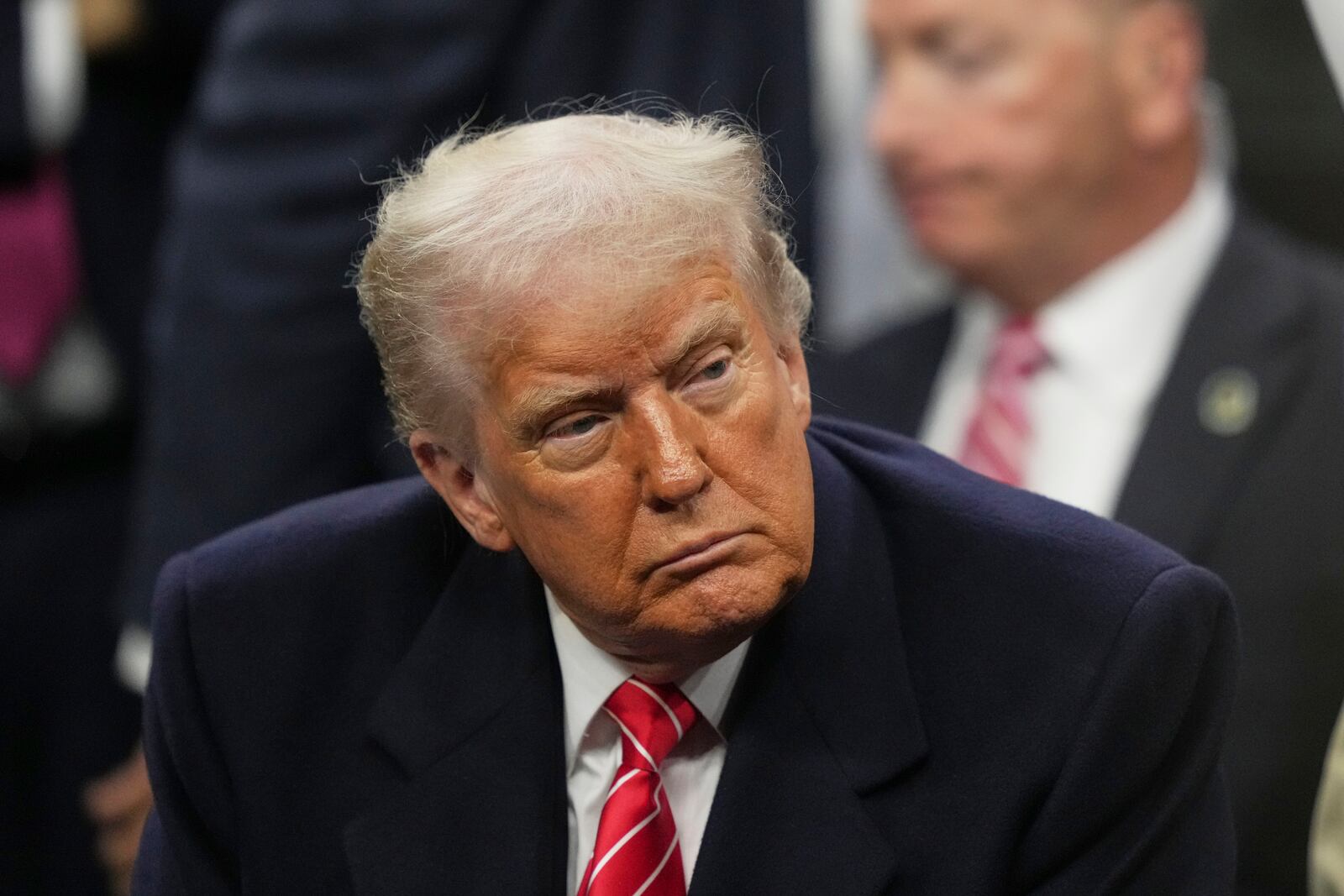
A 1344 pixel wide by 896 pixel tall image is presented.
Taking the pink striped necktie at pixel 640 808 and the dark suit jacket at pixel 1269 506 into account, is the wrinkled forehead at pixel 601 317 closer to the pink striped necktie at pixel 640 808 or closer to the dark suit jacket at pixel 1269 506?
the pink striped necktie at pixel 640 808

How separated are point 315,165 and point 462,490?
1.29m

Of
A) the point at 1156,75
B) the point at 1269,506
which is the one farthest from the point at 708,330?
the point at 1156,75

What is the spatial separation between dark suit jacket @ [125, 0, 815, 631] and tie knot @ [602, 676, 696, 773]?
119cm

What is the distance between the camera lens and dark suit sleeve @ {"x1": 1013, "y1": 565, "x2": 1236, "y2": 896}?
5.19 feet

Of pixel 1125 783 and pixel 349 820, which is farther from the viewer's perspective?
pixel 349 820

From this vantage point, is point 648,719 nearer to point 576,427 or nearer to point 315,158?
point 576,427

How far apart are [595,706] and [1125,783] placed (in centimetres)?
48

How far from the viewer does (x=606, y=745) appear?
5.74ft

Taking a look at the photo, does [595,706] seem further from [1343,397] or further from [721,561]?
[1343,397]

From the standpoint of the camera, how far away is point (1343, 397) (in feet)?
8.20

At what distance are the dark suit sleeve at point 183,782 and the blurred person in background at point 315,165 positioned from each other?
3.31 ft

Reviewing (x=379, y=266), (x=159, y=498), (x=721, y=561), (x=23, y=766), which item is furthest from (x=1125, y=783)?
(x=23, y=766)

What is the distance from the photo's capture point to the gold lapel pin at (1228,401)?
8.24 ft

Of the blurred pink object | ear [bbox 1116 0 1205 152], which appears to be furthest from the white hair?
the blurred pink object
